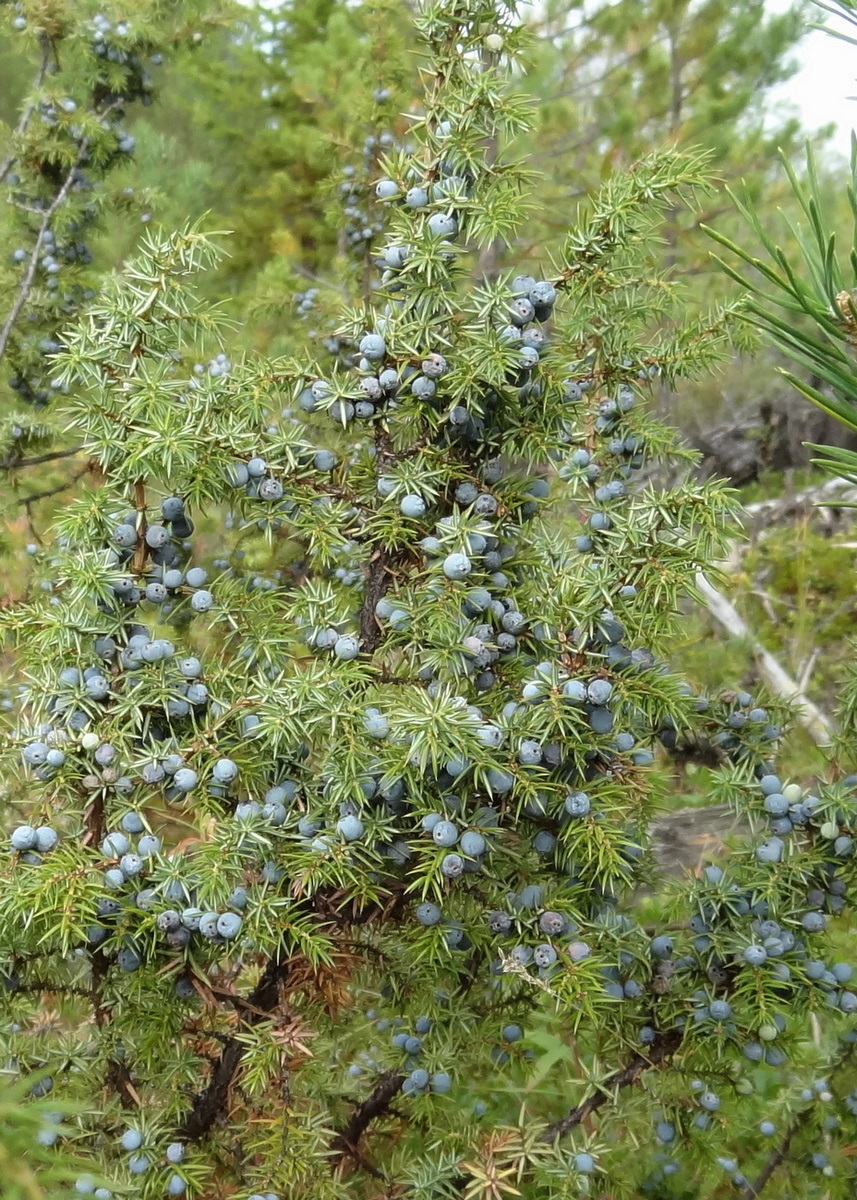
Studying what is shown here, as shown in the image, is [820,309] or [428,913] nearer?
[820,309]

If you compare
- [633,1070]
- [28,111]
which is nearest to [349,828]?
[633,1070]

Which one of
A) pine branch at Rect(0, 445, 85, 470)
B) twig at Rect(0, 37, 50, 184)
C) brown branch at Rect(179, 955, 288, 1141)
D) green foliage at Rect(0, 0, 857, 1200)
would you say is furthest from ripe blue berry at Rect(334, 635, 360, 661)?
twig at Rect(0, 37, 50, 184)

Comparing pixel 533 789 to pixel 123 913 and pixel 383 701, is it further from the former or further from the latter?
pixel 123 913

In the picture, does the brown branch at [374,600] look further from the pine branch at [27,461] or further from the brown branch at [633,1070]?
the pine branch at [27,461]

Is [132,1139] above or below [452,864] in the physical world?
below

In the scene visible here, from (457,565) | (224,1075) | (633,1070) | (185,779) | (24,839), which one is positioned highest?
(457,565)

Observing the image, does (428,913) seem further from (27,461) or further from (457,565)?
(27,461)

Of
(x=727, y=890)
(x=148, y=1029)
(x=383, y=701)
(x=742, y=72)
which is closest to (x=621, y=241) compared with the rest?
(x=383, y=701)
